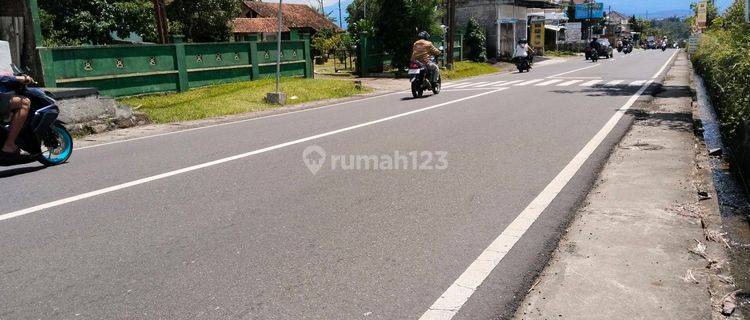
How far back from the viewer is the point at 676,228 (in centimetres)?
473

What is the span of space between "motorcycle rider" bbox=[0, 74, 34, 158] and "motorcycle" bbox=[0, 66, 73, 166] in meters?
0.07

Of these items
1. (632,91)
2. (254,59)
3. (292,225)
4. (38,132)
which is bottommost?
(292,225)

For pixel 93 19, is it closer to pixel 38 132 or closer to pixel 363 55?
pixel 363 55

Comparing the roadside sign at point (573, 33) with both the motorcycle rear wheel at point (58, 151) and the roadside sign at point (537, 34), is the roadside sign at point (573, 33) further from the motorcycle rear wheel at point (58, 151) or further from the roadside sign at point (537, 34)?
the motorcycle rear wheel at point (58, 151)

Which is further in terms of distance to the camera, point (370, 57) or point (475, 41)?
point (475, 41)

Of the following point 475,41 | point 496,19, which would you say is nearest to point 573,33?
point 496,19

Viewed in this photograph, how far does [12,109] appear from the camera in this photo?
723 cm

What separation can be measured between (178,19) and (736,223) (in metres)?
31.3

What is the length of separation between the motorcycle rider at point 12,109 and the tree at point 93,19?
21.0 m

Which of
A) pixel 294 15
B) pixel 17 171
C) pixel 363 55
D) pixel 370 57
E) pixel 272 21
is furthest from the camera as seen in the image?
pixel 294 15

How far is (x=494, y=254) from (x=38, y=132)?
6.17m

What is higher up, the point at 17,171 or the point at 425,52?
the point at 425,52

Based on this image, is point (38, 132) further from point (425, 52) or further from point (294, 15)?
point (294, 15)

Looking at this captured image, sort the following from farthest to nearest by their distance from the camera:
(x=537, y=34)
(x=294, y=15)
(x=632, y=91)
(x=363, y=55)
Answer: (x=537, y=34) → (x=294, y=15) → (x=363, y=55) → (x=632, y=91)
